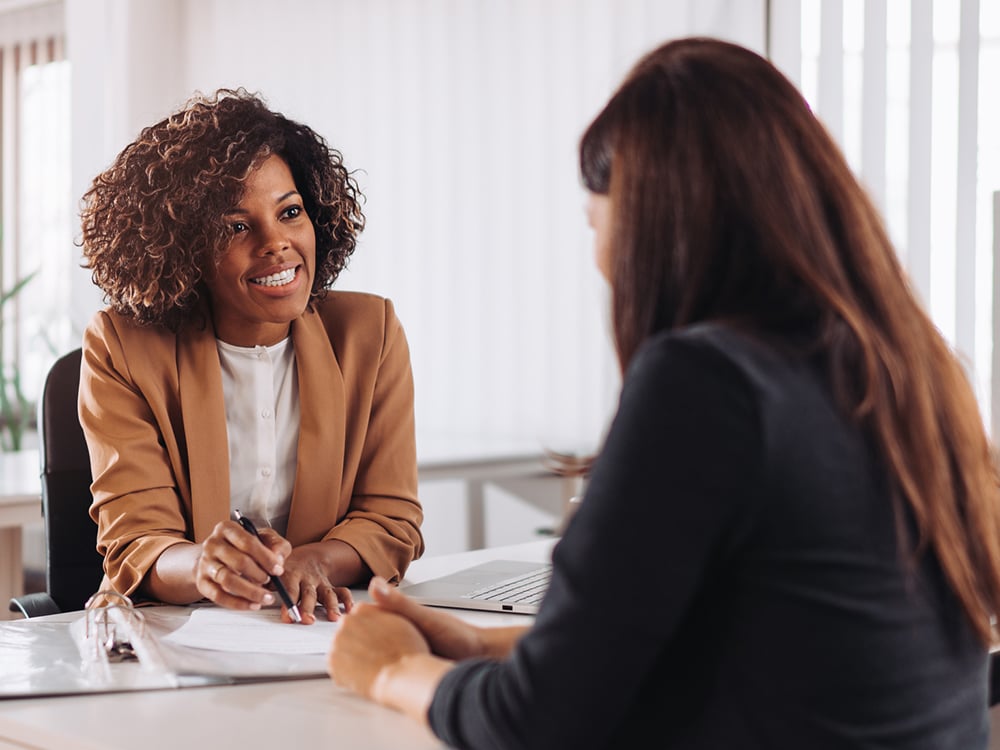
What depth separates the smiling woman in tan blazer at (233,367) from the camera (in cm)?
163

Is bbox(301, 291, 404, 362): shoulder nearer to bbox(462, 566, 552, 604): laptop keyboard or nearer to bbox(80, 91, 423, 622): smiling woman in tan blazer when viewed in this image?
bbox(80, 91, 423, 622): smiling woman in tan blazer

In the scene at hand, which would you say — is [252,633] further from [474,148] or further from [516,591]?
[474,148]

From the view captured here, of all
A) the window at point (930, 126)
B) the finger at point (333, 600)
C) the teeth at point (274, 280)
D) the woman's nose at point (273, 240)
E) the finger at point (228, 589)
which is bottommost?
the finger at point (333, 600)

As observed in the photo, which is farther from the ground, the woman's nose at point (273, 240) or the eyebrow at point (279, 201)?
the eyebrow at point (279, 201)

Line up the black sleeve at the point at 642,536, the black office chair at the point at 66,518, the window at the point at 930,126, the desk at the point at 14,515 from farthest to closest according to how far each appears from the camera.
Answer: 1. the window at the point at 930,126
2. the desk at the point at 14,515
3. the black office chair at the point at 66,518
4. the black sleeve at the point at 642,536

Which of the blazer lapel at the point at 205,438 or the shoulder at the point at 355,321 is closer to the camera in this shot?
the blazer lapel at the point at 205,438

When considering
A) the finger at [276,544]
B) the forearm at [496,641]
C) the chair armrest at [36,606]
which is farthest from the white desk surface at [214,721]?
the chair armrest at [36,606]

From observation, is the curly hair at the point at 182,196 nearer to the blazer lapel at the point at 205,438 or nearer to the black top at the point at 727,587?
the blazer lapel at the point at 205,438

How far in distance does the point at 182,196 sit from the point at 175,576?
1.92 feet

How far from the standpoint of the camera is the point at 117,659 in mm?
1183

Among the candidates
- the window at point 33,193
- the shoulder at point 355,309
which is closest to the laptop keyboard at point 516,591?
the shoulder at point 355,309

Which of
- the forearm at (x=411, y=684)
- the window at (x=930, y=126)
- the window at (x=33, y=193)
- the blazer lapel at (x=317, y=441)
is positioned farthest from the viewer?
the window at (x=33, y=193)

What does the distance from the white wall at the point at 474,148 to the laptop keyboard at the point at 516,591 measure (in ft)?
6.90

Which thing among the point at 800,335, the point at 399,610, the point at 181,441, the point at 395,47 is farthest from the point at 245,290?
A: the point at 395,47
